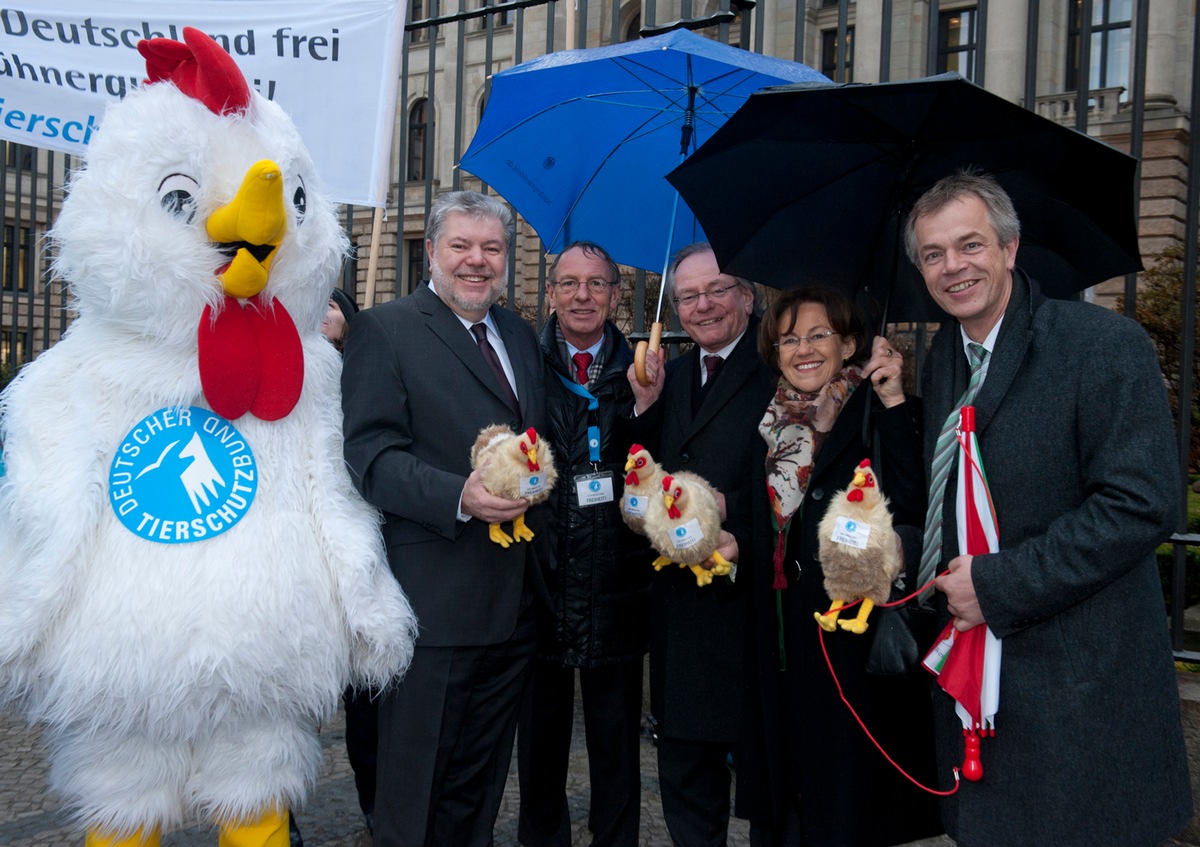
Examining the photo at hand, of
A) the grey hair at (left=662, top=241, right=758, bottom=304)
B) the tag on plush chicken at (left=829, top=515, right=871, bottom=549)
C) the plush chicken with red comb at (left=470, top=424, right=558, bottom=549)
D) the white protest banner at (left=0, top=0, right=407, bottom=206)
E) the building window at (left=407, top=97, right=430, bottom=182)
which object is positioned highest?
the building window at (left=407, top=97, right=430, bottom=182)

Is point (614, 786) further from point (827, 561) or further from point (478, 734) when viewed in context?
point (827, 561)

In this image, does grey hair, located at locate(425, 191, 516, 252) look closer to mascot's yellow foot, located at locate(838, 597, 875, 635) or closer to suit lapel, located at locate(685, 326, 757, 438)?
suit lapel, located at locate(685, 326, 757, 438)

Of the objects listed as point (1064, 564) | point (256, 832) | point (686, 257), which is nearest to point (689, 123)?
point (686, 257)

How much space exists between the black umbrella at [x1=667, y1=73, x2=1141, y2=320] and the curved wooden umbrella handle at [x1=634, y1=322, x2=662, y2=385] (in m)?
0.38

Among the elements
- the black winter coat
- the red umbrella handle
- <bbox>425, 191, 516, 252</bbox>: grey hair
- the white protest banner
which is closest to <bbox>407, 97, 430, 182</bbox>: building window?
the white protest banner

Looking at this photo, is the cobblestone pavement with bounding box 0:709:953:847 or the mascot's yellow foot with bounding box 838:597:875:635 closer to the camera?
the mascot's yellow foot with bounding box 838:597:875:635

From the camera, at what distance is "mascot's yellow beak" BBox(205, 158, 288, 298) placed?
7.83 ft

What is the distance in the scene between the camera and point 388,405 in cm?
275

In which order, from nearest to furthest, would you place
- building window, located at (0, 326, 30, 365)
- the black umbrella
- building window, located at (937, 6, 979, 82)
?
the black umbrella, building window, located at (0, 326, 30, 365), building window, located at (937, 6, 979, 82)

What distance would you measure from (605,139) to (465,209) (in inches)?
32.8

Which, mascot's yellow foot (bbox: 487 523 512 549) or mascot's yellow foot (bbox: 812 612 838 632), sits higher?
mascot's yellow foot (bbox: 487 523 512 549)

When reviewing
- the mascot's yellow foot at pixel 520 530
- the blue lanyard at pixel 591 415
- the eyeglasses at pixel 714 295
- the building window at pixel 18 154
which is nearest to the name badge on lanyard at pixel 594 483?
the blue lanyard at pixel 591 415

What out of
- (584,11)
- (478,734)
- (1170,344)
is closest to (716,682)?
(478,734)

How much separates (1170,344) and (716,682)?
7.77m
